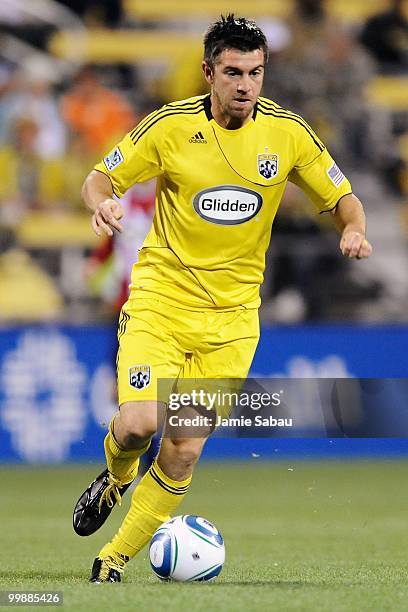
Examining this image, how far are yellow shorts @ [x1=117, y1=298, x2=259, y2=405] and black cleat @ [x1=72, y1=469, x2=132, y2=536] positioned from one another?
51cm

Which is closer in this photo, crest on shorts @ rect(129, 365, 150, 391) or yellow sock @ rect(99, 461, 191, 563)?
crest on shorts @ rect(129, 365, 150, 391)

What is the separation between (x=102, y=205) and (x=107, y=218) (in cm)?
8

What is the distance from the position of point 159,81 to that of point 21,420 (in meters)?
5.26

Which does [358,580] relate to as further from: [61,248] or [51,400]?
[61,248]

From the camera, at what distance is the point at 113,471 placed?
5438mm

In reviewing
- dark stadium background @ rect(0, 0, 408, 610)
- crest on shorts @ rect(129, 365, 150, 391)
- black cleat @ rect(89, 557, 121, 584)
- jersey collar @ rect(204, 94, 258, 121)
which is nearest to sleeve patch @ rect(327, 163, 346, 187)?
jersey collar @ rect(204, 94, 258, 121)

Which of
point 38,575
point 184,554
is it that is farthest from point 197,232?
point 38,575

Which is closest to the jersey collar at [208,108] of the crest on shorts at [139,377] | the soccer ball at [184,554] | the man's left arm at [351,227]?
the man's left arm at [351,227]

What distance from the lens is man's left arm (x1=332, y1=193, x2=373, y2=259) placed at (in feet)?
16.6

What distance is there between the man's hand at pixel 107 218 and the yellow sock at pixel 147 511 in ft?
3.41

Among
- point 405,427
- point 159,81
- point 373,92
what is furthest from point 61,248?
point 405,427

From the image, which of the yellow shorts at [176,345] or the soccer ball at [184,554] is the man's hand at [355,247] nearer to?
the yellow shorts at [176,345]

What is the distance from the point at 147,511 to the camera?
17.4 feet

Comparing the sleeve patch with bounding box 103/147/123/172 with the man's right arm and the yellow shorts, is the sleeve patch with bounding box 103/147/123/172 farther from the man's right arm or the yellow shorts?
the yellow shorts
